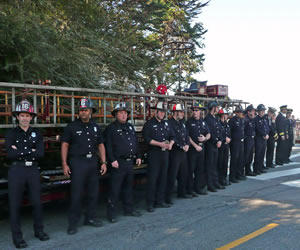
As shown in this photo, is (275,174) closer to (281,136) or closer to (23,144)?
(281,136)

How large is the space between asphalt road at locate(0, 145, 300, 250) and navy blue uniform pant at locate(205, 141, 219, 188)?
0.47m

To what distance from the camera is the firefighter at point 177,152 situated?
6492mm

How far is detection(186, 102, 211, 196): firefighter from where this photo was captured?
7.05 metres

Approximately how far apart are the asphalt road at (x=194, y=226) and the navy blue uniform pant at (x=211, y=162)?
1.54 ft

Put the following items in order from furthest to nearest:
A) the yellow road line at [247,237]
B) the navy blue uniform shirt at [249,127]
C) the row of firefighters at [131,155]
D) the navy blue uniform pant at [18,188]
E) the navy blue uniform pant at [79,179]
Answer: the navy blue uniform shirt at [249,127] < the navy blue uniform pant at [79,179] < the row of firefighters at [131,155] < the navy blue uniform pant at [18,188] < the yellow road line at [247,237]

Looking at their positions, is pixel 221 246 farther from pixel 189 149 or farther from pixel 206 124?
pixel 206 124

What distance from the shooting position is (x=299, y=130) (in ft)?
70.8

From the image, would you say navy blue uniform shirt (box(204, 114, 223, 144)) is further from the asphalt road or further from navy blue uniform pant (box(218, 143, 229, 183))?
the asphalt road

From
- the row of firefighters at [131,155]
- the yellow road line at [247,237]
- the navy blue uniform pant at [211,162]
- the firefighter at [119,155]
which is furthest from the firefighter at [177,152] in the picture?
the yellow road line at [247,237]

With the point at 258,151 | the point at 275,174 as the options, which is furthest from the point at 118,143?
the point at 275,174

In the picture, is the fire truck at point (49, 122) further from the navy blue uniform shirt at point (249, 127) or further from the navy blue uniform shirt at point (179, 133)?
the navy blue uniform shirt at point (249, 127)

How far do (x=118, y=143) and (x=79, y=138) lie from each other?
774 mm

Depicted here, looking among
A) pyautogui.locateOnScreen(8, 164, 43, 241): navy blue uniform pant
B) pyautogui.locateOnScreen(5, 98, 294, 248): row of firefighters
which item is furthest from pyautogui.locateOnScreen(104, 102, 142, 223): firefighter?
pyautogui.locateOnScreen(8, 164, 43, 241): navy blue uniform pant

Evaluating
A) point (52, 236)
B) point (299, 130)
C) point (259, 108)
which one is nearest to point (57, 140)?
point (52, 236)
